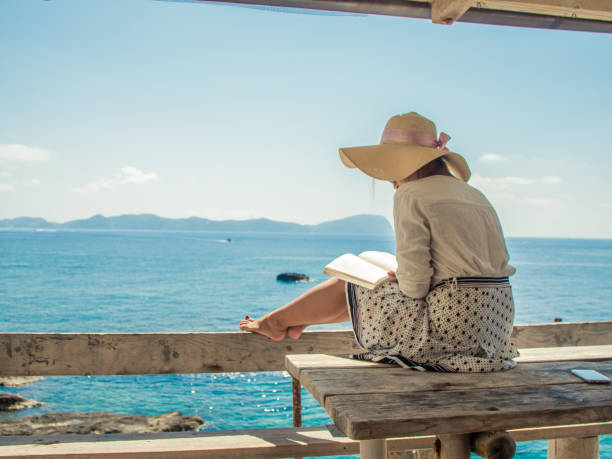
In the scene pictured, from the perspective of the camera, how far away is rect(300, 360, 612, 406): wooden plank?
57.7 inches

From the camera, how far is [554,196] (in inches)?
3723

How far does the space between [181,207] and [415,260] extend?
12067cm

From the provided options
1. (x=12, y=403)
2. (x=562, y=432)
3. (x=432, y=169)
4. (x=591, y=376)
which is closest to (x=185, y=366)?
(x=432, y=169)

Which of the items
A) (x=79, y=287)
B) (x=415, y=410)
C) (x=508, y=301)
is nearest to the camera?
(x=415, y=410)

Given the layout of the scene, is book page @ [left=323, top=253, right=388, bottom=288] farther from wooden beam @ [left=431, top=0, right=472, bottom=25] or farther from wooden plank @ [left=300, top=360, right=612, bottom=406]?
wooden beam @ [left=431, top=0, right=472, bottom=25]

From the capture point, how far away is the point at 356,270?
7.11 feet

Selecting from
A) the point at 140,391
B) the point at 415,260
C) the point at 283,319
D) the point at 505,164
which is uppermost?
the point at 505,164

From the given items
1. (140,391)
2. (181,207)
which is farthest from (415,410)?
(181,207)

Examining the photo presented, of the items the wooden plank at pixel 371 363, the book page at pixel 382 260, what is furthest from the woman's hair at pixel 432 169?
the wooden plank at pixel 371 363

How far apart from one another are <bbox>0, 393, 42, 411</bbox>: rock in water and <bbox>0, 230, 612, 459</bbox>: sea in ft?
0.89

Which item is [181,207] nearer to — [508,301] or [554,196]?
[554,196]

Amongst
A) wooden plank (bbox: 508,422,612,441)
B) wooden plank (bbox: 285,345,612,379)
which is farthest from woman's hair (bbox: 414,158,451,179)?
Answer: wooden plank (bbox: 508,422,612,441)

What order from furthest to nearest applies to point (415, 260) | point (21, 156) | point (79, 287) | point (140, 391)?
1. point (21, 156)
2. point (79, 287)
3. point (140, 391)
4. point (415, 260)

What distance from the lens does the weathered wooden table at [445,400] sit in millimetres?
1221
